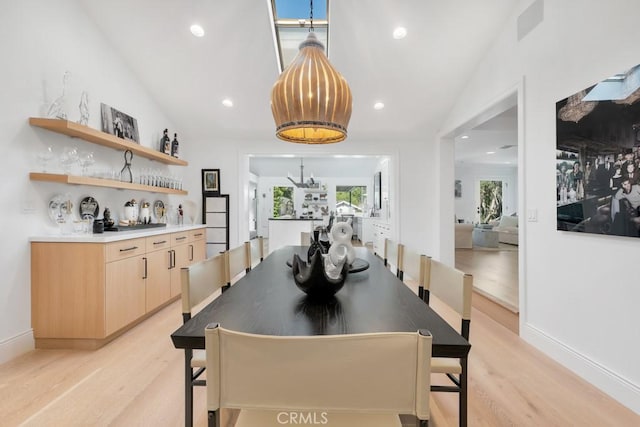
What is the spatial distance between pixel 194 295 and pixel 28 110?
2362 millimetres

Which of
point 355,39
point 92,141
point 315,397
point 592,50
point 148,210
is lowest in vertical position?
point 315,397

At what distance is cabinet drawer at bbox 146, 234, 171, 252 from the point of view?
3.14 meters

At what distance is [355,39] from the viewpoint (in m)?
3.36

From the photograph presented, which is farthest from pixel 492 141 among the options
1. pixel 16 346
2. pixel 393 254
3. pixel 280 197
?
pixel 16 346

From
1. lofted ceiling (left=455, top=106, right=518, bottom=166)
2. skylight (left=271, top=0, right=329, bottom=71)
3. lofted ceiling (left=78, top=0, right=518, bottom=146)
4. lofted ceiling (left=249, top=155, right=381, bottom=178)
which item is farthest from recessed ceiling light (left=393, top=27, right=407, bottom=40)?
lofted ceiling (left=249, top=155, right=381, bottom=178)

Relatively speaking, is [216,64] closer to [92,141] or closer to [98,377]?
[92,141]

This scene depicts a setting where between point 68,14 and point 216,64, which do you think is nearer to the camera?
Answer: point 68,14

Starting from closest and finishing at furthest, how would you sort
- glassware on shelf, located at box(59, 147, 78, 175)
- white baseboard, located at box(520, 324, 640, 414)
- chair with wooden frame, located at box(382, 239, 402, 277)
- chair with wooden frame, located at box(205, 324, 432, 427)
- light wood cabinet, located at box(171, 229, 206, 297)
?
chair with wooden frame, located at box(205, 324, 432, 427) < white baseboard, located at box(520, 324, 640, 414) < chair with wooden frame, located at box(382, 239, 402, 277) < glassware on shelf, located at box(59, 147, 78, 175) < light wood cabinet, located at box(171, 229, 206, 297)

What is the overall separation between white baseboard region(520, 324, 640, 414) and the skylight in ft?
11.7

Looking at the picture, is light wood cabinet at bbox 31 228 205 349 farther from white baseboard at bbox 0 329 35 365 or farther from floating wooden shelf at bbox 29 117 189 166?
floating wooden shelf at bbox 29 117 189 166

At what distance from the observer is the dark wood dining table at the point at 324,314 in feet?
3.05

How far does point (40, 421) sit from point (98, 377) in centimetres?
43

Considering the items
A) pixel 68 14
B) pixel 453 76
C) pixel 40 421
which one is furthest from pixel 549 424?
pixel 68 14

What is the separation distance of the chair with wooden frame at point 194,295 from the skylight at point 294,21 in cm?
280
